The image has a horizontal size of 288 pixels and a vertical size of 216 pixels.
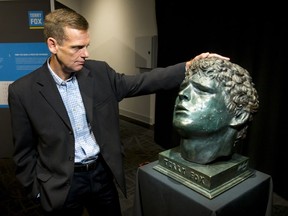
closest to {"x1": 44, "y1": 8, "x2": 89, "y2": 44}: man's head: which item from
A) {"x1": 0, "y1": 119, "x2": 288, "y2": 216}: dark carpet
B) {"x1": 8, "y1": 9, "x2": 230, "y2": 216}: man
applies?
{"x1": 8, "y1": 9, "x2": 230, "y2": 216}: man

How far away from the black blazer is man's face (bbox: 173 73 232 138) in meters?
0.27

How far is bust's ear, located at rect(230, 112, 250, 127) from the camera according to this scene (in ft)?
3.84

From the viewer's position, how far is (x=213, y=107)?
3.76 ft

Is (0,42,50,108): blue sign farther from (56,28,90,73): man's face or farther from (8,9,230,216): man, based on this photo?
(56,28,90,73): man's face

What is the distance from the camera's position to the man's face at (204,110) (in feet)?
3.75

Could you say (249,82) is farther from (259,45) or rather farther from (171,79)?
(259,45)

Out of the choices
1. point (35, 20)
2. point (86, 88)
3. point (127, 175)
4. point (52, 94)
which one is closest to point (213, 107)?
point (86, 88)

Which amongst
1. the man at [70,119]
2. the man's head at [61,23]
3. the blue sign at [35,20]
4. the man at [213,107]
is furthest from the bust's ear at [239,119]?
the blue sign at [35,20]

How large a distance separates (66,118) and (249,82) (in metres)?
0.88

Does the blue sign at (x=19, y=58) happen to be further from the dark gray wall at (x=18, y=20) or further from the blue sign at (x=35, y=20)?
the blue sign at (x=35, y=20)

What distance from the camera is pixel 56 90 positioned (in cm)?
133

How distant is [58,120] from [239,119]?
86 cm

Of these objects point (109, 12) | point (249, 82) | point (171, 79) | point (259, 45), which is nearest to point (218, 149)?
point (249, 82)

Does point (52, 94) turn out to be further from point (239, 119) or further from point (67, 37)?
point (239, 119)
